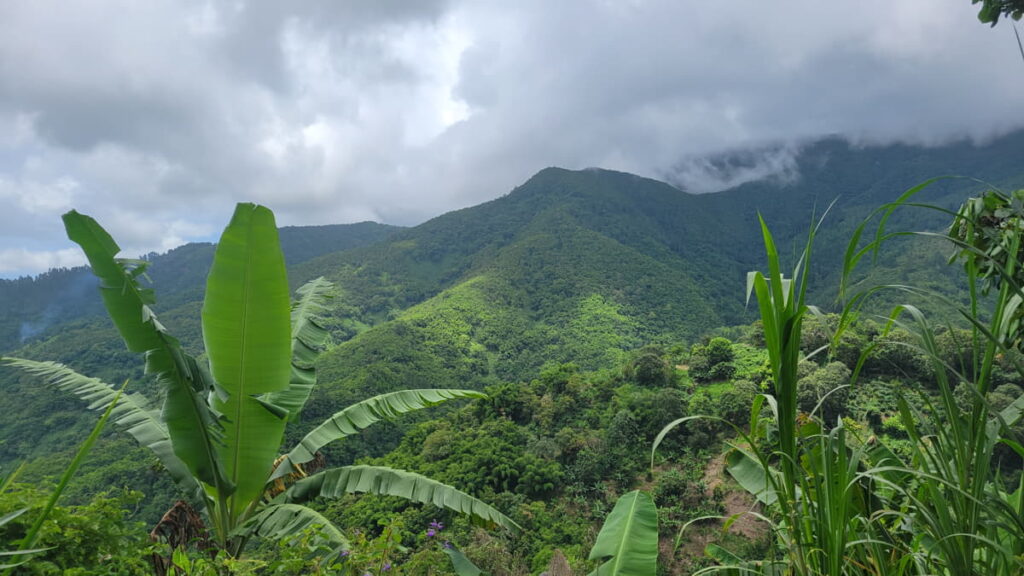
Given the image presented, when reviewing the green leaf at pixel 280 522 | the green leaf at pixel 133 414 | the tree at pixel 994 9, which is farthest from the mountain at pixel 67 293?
the tree at pixel 994 9

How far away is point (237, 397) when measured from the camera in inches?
125

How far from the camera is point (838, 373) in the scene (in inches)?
459

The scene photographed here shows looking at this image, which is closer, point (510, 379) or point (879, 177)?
point (510, 379)

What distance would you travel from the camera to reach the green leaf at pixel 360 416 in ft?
12.8

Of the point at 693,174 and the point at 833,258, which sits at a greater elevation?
the point at 693,174

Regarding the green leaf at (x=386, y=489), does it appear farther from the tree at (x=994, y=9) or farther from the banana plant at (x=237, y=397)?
the tree at (x=994, y=9)

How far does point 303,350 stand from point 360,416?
69 cm

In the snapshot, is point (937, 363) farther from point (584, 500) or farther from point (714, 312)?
point (714, 312)

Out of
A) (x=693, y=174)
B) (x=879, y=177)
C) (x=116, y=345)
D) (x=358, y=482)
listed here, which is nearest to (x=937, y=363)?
(x=358, y=482)

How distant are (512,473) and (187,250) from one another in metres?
121

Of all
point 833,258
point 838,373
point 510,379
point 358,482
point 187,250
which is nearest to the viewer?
point 358,482

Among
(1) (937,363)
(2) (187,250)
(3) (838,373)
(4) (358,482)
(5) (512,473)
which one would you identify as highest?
(2) (187,250)

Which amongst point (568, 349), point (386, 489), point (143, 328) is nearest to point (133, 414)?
point (143, 328)

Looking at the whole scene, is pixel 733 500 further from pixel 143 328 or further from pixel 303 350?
pixel 143 328
